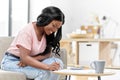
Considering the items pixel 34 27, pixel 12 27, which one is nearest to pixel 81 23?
pixel 12 27

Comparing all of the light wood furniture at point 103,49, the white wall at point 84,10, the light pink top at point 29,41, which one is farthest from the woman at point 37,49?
the white wall at point 84,10

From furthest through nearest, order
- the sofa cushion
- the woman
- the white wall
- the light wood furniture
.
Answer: the white wall → the light wood furniture → the woman → the sofa cushion

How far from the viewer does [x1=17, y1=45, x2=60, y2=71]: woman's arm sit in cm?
204

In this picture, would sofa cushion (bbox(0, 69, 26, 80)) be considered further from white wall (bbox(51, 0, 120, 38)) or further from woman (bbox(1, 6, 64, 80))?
white wall (bbox(51, 0, 120, 38))

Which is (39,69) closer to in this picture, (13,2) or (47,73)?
(47,73)

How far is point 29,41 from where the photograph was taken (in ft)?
6.98

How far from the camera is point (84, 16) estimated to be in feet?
16.5

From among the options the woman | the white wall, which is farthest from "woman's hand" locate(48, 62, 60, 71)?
the white wall

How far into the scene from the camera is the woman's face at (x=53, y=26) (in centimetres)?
213

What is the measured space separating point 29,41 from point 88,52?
2392 millimetres

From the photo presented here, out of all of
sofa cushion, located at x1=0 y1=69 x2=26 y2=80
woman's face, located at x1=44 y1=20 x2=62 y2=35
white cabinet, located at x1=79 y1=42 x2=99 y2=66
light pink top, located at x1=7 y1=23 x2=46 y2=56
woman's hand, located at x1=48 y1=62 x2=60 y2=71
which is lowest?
white cabinet, located at x1=79 y1=42 x2=99 y2=66

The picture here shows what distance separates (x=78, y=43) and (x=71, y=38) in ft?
0.53

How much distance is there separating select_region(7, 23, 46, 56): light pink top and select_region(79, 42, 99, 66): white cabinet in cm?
220

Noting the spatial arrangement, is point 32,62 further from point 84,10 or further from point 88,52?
point 84,10
